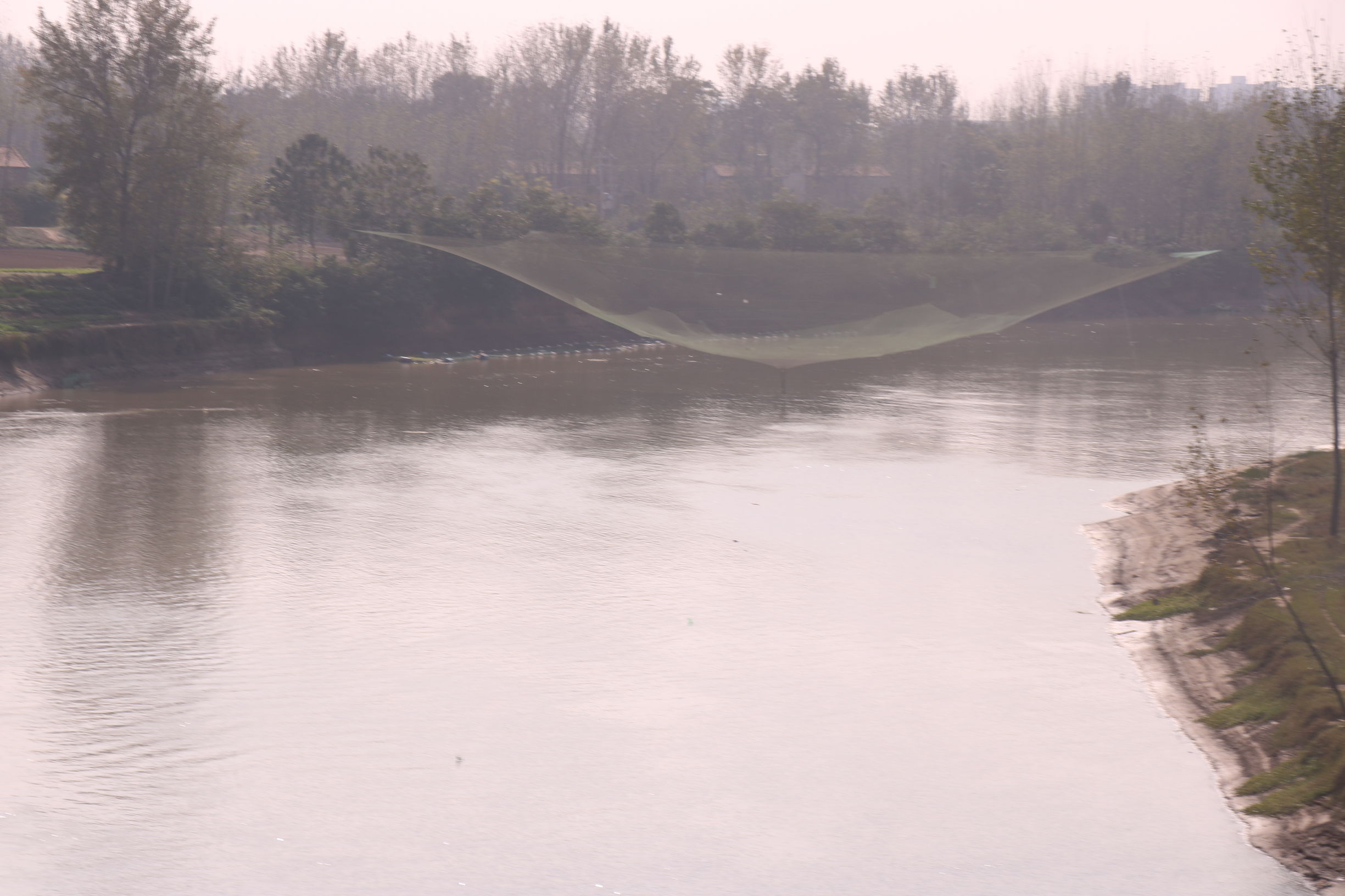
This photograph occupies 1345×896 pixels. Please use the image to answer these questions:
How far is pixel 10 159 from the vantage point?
192 ft

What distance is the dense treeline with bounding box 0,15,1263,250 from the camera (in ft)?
193

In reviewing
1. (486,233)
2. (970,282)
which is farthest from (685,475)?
A: (486,233)

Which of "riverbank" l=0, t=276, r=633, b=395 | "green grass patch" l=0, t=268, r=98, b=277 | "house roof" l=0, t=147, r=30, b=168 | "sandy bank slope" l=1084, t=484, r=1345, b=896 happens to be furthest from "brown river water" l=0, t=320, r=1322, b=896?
"house roof" l=0, t=147, r=30, b=168

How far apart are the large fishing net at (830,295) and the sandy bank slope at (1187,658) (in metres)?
3.47

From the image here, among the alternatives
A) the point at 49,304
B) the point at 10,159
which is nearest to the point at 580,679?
the point at 49,304

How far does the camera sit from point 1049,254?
1844 cm

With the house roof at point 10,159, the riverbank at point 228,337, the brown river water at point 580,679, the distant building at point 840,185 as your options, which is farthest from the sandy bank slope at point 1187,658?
the distant building at point 840,185

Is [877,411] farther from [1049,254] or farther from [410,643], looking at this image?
[410,643]

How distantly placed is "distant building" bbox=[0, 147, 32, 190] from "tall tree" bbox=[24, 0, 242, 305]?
29.8 meters

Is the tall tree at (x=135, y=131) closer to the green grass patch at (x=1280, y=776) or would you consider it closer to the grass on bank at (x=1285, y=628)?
the grass on bank at (x=1285, y=628)

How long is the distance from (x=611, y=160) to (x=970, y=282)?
57845mm

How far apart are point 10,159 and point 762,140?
45923mm

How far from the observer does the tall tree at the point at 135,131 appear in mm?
29891

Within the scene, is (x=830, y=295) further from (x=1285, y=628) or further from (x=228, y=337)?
(x=228, y=337)
